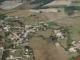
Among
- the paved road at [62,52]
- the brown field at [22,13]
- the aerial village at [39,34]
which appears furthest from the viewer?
the brown field at [22,13]

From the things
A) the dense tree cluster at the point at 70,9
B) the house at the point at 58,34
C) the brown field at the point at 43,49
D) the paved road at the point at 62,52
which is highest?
the dense tree cluster at the point at 70,9

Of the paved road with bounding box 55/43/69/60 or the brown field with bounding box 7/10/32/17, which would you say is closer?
the paved road with bounding box 55/43/69/60

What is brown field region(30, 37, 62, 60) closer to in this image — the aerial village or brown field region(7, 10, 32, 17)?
the aerial village

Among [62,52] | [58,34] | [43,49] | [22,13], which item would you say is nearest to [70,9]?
[22,13]

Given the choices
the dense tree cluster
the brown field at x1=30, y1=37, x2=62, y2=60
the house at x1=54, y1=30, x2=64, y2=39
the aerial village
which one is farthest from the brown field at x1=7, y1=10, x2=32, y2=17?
the brown field at x1=30, y1=37, x2=62, y2=60

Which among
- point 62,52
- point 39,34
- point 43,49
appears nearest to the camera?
point 62,52

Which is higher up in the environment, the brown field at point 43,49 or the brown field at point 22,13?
the brown field at point 22,13

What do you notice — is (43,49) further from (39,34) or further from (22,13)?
(22,13)

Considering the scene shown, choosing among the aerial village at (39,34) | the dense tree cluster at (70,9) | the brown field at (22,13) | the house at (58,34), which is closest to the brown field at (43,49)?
the aerial village at (39,34)

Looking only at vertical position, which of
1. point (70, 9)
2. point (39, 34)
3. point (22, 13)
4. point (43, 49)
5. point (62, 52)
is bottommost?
point (62, 52)

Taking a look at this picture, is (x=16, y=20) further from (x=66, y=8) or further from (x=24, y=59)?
(x=24, y=59)

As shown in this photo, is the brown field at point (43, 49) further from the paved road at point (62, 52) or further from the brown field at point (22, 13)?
the brown field at point (22, 13)
